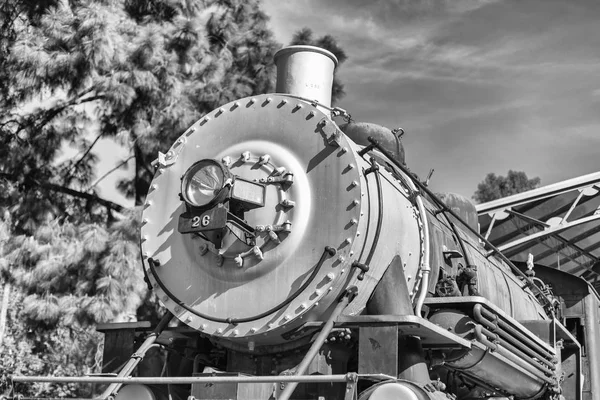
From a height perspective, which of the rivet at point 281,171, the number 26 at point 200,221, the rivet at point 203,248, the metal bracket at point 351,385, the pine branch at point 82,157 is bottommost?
the metal bracket at point 351,385

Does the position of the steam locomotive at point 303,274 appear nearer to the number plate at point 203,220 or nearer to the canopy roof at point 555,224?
the number plate at point 203,220

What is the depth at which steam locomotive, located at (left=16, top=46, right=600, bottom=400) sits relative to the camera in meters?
4.03

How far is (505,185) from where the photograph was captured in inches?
1581

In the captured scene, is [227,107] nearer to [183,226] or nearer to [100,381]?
[183,226]

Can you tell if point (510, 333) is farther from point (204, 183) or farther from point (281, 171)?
point (204, 183)

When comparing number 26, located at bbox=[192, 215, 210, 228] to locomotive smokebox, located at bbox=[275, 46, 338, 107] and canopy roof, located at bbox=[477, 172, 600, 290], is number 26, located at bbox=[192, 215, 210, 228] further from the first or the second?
canopy roof, located at bbox=[477, 172, 600, 290]

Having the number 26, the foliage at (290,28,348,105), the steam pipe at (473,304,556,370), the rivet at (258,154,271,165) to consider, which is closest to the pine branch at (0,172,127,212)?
the foliage at (290,28,348,105)

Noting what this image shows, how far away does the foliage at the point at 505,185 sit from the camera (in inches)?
1575

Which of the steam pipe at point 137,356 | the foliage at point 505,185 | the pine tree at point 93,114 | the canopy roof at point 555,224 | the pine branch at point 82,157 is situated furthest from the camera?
the foliage at point 505,185

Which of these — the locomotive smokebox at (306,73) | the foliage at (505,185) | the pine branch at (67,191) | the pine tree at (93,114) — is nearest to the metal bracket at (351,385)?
the locomotive smokebox at (306,73)

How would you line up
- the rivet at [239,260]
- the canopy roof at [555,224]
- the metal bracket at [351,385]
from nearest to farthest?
1. the metal bracket at [351,385]
2. the rivet at [239,260]
3. the canopy roof at [555,224]

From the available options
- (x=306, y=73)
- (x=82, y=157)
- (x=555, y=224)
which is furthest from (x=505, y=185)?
(x=306, y=73)

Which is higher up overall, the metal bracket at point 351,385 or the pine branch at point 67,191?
the pine branch at point 67,191

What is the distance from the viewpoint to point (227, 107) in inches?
191
